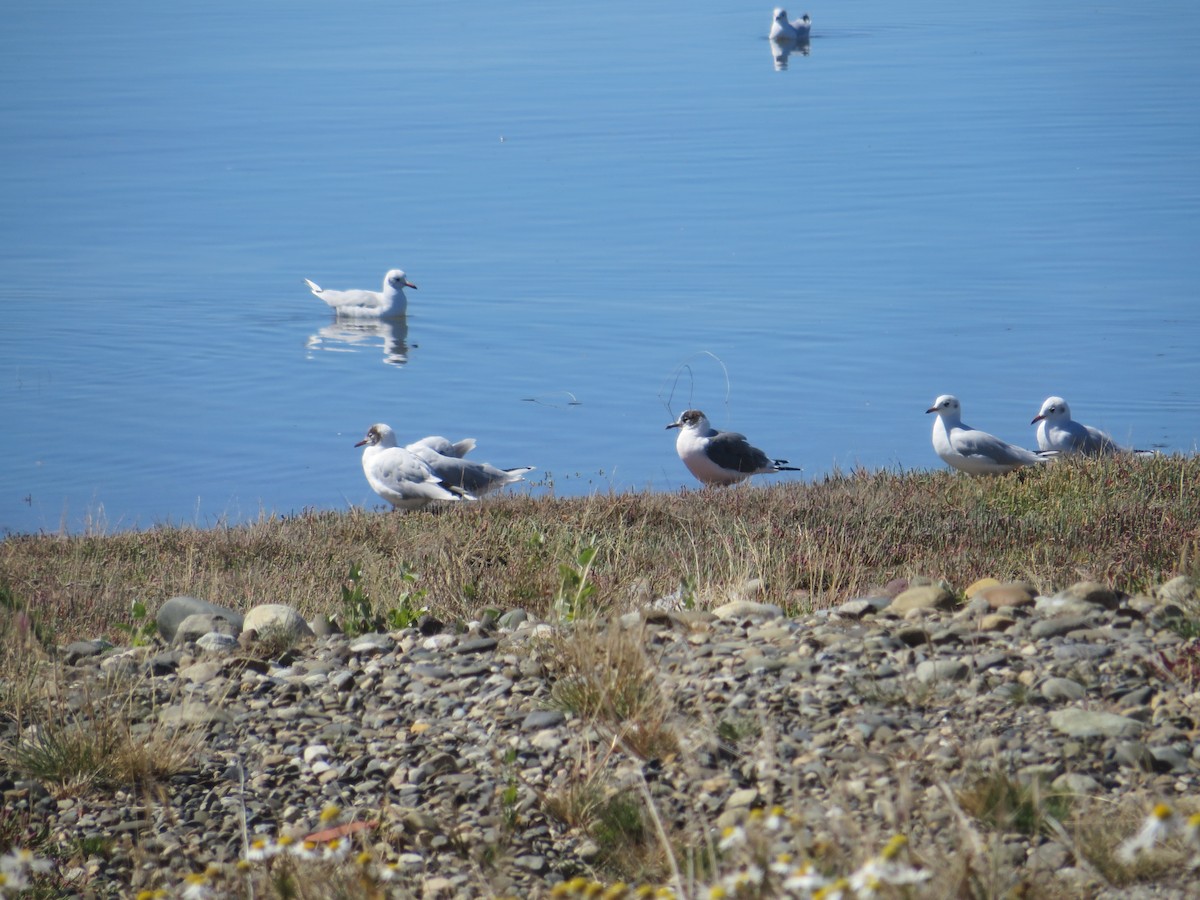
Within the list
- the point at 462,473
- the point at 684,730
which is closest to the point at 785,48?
the point at 462,473

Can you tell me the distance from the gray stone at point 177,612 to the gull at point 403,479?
4690 mm

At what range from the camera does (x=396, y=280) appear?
A: 22.1 metres

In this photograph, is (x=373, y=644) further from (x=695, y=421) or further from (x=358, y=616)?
(x=695, y=421)

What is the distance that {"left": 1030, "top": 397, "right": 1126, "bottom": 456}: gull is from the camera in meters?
12.0

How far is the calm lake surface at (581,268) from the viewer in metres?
16.8

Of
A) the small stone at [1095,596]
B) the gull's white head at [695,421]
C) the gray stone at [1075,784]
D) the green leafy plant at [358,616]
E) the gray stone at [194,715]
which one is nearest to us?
the gray stone at [1075,784]

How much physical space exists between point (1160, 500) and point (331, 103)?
39.4 meters

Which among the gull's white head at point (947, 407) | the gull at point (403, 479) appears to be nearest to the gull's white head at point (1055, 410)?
the gull's white head at point (947, 407)

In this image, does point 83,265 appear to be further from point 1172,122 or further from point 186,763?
point 1172,122

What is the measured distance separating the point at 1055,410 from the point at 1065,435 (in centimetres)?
23

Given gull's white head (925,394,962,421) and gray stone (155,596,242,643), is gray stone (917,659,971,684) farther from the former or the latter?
gull's white head (925,394,962,421)

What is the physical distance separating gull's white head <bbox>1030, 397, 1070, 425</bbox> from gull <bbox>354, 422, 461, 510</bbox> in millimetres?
4932

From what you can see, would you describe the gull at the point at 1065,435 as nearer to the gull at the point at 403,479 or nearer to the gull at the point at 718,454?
the gull at the point at 718,454

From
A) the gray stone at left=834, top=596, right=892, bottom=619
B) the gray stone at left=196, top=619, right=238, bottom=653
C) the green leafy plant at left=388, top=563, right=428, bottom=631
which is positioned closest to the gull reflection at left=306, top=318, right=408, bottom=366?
the green leafy plant at left=388, top=563, right=428, bottom=631
